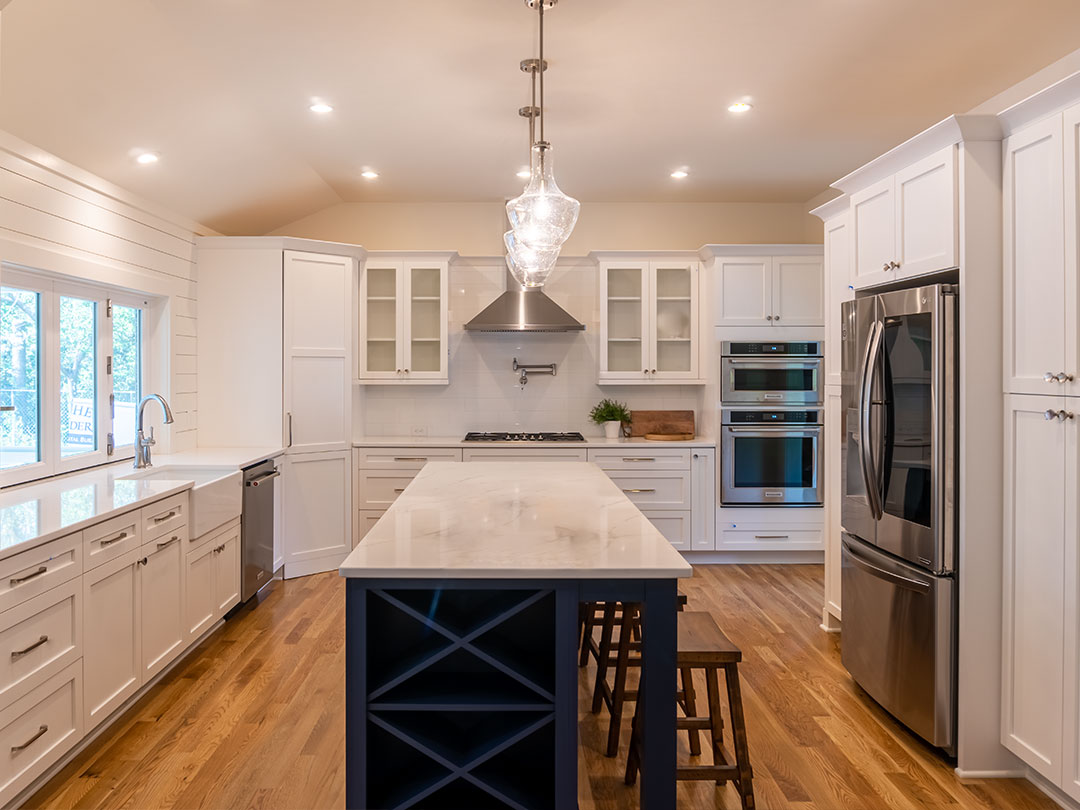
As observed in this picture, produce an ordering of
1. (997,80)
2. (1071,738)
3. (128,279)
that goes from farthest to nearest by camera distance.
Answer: (128,279)
(997,80)
(1071,738)

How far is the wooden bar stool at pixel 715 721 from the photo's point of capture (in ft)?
7.27

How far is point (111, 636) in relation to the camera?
2.71m

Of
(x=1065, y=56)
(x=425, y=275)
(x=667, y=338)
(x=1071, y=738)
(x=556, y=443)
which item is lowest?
(x=1071, y=738)

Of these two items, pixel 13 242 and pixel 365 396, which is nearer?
pixel 13 242

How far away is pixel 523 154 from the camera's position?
180 inches

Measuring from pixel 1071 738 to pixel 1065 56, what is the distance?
8.87 ft

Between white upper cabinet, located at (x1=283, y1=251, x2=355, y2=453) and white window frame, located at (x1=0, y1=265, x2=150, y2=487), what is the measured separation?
40.2 inches

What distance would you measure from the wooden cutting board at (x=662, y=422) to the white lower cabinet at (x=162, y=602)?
3451mm

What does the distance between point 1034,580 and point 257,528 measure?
3.84 m

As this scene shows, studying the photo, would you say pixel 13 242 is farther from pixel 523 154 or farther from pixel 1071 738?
pixel 1071 738

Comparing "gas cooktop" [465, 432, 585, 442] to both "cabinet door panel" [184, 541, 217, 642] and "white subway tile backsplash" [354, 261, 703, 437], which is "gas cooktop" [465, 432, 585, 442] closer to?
"white subway tile backsplash" [354, 261, 703, 437]

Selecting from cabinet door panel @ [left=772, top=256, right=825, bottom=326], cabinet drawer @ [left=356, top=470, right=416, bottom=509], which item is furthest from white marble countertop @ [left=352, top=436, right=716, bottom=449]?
cabinet door panel @ [left=772, top=256, right=825, bottom=326]

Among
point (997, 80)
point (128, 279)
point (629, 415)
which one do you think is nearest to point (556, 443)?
point (629, 415)

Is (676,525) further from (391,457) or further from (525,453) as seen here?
(391,457)
